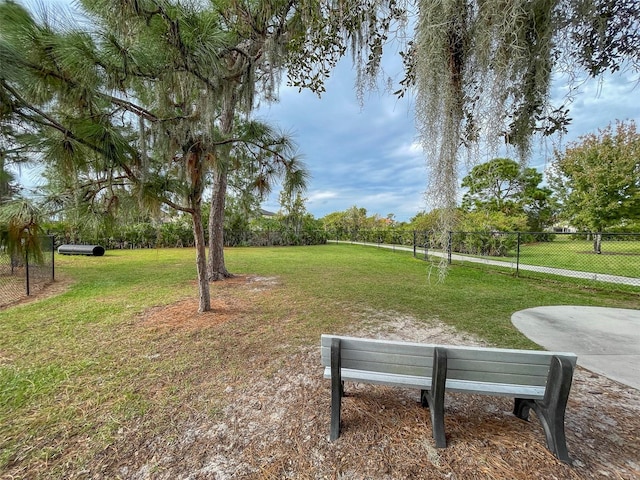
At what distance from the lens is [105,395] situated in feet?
6.30

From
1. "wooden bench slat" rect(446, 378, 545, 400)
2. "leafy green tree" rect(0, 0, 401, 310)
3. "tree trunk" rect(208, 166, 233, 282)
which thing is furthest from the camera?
Answer: "tree trunk" rect(208, 166, 233, 282)

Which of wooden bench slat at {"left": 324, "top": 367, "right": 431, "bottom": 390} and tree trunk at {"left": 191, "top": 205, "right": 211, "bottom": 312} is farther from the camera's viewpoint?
tree trunk at {"left": 191, "top": 205, "right": 211, "bottom": 312}

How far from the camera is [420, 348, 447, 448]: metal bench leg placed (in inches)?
53.7

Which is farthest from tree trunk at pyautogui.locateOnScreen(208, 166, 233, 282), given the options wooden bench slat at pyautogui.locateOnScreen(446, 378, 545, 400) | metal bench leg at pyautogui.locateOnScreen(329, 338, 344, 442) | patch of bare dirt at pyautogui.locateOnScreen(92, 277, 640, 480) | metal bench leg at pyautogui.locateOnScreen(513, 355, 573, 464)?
metal bench leg at pyautogui.locateOnScreen(513, 355, 573, 464)

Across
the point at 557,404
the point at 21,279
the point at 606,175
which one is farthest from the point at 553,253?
the point at 21,279

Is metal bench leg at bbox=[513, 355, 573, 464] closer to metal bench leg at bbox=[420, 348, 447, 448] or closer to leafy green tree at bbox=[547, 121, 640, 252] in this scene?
metal bench leg at bbox=[420, 348, 447, 448]

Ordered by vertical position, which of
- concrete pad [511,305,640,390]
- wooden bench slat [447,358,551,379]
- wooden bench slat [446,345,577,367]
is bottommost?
concrete pad [511,305,640,390]

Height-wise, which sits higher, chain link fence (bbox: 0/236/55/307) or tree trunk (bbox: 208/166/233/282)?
tree trunk (bbox: 208/166/233/282)

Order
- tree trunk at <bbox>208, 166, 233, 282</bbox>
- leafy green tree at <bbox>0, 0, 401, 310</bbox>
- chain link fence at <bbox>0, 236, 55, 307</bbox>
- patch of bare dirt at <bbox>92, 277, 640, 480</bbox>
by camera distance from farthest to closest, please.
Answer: tree trunk at <bbox>208, 166, 233, 282</bbox> → chain link fence at <bbox>0, 236, 55, 307</bbox> → leafy green tree at <bbox>0, 0, 401, 310</bbox> → patch of bare dirt at <bbox>92, 277, 640, 480</bbox>

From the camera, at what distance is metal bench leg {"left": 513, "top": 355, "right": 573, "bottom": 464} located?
1.28 metres

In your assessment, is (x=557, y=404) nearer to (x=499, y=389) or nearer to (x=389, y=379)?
(x=499, y=389)

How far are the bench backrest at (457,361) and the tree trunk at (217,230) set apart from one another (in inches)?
211

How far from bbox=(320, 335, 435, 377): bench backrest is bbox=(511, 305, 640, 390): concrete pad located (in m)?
2.10

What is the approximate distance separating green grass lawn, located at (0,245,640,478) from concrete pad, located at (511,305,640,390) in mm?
287
